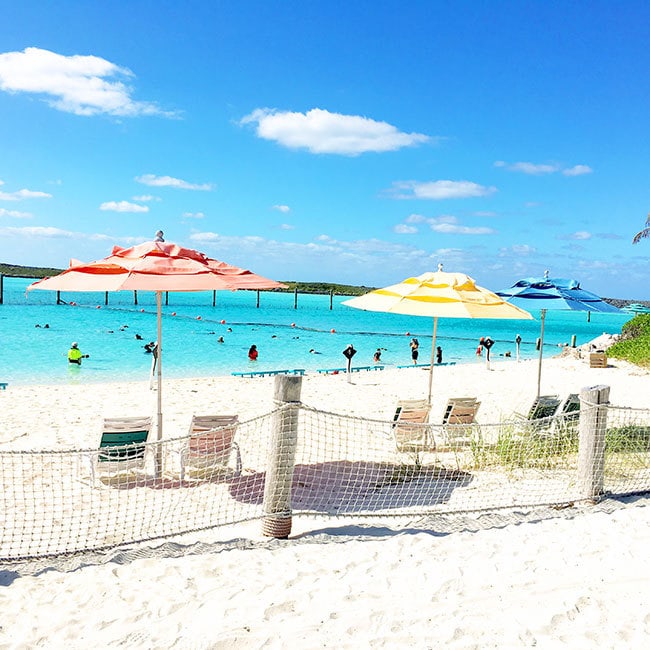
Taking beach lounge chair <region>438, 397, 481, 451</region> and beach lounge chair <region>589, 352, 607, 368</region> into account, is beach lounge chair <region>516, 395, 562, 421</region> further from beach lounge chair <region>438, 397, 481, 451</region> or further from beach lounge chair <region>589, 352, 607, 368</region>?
beach lounge chair <region>589, 352, 607, 368</region>

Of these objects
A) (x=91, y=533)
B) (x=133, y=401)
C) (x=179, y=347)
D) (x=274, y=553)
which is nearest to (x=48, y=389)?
(x=133, y=401)

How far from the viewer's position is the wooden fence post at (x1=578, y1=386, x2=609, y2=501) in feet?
17.0

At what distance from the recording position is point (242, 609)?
127 inches

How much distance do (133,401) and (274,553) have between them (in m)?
8.87

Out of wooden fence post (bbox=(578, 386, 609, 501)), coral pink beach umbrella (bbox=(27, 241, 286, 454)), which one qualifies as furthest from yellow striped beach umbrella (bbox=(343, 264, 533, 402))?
wooden fence post (bbox=(578, 386, 609, 501))

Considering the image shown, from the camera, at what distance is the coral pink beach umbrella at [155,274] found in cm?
552

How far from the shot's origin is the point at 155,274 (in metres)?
5.66

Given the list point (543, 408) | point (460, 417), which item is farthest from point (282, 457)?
point (543, 408)

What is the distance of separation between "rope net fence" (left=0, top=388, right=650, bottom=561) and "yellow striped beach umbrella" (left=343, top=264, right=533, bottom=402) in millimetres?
1424

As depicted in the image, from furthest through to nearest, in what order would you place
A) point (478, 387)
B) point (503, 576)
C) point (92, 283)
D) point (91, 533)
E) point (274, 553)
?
point (478, 387)
point (92, 283)
point (91, 533)
point (274, 553)
point (503, 576)

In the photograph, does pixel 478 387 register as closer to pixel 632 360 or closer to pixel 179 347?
pixel 632 360

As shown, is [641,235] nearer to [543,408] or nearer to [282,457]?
[543,408]

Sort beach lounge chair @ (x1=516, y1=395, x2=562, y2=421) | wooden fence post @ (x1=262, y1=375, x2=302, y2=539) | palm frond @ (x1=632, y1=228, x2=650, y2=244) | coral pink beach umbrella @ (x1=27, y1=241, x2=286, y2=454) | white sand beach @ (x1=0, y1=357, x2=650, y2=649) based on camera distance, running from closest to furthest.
A: white sand beach @ (x1=0, y1=357, x2=650, y2=649), wooden fence post @ (x1=262, y1=375, x2=302, y2=539), coral pink beach umbrella @ (x1=27, y1=241, x2=286, y2=454), beach lounge chair @ (x1=516, y1=395, x2=562, y2=421), palm frond @ (x1=632, y1=228, x2=650, y2=244)

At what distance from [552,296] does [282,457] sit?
5.85 m
